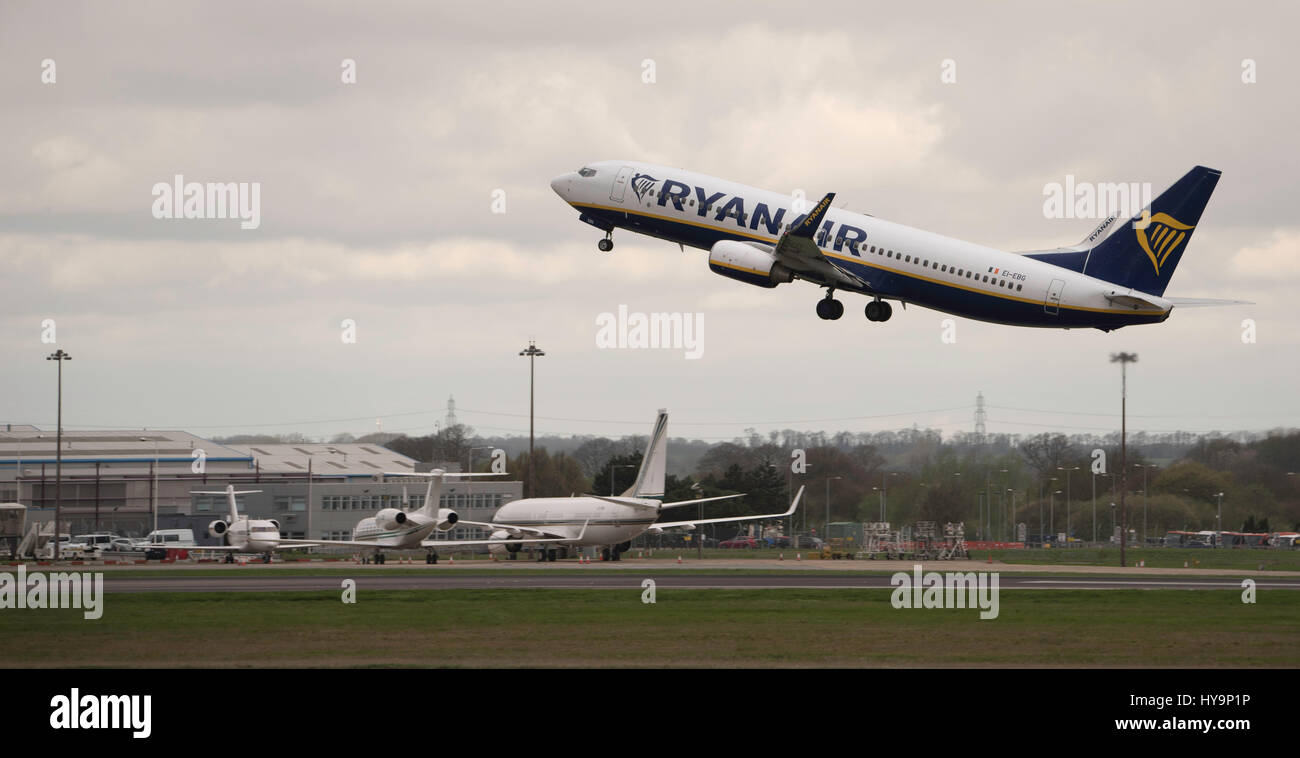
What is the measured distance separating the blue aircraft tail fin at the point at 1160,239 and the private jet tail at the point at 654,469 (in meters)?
48.8

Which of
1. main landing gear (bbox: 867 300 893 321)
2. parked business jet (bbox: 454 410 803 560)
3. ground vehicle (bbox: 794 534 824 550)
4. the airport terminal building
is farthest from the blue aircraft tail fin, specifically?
ground vehicle (bbox: 794 534 824 550)

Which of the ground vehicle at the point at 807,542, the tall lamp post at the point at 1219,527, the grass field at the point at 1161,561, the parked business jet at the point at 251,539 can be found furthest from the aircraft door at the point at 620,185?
the tall lamp post at the point at 1219,527

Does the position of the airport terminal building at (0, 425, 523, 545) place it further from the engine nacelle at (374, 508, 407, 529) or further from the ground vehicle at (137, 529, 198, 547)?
the engine nacelle at (374, 508, 407, 529)

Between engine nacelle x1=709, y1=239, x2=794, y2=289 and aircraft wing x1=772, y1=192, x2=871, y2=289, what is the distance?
59 cm

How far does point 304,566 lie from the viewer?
3846 inches

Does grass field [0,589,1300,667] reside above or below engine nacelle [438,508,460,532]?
below

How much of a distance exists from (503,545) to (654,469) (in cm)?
1240

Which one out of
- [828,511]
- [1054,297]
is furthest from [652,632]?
[828,511]

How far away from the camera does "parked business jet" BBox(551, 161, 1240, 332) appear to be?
2559 inches

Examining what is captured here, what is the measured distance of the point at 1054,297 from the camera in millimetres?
64750

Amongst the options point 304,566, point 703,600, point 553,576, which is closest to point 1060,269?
point 703,600
